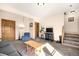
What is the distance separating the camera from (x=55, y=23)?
1699 mm

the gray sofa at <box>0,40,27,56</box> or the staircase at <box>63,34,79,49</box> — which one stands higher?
the staircase at <box>63,34,79,49</box>

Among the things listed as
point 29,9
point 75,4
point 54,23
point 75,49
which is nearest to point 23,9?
point 29,9

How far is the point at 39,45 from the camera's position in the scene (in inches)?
61.8

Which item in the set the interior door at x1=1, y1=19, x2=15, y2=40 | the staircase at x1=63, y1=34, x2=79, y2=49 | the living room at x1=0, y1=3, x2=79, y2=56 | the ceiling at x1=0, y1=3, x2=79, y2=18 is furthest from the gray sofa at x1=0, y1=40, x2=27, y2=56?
the staircase at x1=63, y1=34, x2=79, y2=49

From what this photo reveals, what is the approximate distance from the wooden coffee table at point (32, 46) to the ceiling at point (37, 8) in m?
0.61

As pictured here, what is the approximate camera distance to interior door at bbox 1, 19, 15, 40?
59.7 inches

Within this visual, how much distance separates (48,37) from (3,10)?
1.07 m

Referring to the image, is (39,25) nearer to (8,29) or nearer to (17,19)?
(17,19)

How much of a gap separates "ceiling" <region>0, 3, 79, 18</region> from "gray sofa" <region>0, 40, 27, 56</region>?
0.66m

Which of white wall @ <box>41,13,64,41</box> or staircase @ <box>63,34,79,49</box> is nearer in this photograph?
staircase @ <box>63,34,79,49</box>

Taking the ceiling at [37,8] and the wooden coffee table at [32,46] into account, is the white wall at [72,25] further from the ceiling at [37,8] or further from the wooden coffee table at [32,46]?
the wooden coffee table at [32,46]

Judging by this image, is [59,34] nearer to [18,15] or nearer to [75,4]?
[75,4]

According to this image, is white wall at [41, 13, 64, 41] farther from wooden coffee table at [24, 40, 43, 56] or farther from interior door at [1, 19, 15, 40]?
interior door at [1, 19, 15, 40]

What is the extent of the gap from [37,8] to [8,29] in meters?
0.75
